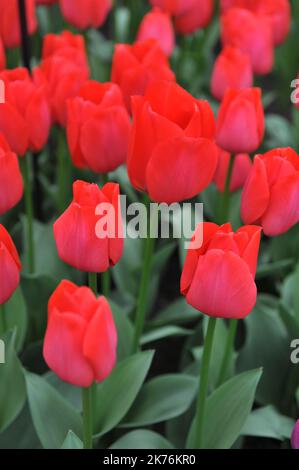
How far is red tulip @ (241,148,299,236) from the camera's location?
2.55 ft

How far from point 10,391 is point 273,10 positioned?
910 mm

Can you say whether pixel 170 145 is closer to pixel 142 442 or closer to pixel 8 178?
pixel 8 178

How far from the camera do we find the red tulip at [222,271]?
2.17ft

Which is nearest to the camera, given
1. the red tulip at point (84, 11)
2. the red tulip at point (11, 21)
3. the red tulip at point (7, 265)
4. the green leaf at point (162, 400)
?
the red tulip at point (7, 265)

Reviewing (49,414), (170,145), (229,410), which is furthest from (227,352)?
(170,145)

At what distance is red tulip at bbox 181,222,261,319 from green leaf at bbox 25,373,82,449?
0.88ft

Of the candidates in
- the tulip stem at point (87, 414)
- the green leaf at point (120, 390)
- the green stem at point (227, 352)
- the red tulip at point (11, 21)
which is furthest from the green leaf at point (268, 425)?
the red tulip at point (11, 21)

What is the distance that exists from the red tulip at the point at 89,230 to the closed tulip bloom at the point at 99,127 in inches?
6.7

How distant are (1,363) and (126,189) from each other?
49 cm

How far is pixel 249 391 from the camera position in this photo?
86cm

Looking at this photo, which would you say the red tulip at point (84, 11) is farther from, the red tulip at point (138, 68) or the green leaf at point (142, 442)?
the green leaf at point (142, 442)

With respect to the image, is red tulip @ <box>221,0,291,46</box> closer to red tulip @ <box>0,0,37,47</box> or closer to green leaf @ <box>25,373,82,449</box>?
red tulip @ <box>0,0,37,47</box>

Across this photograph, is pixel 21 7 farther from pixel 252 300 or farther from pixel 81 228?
pixel 252 300

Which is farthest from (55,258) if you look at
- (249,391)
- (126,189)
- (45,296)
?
(249,391)
